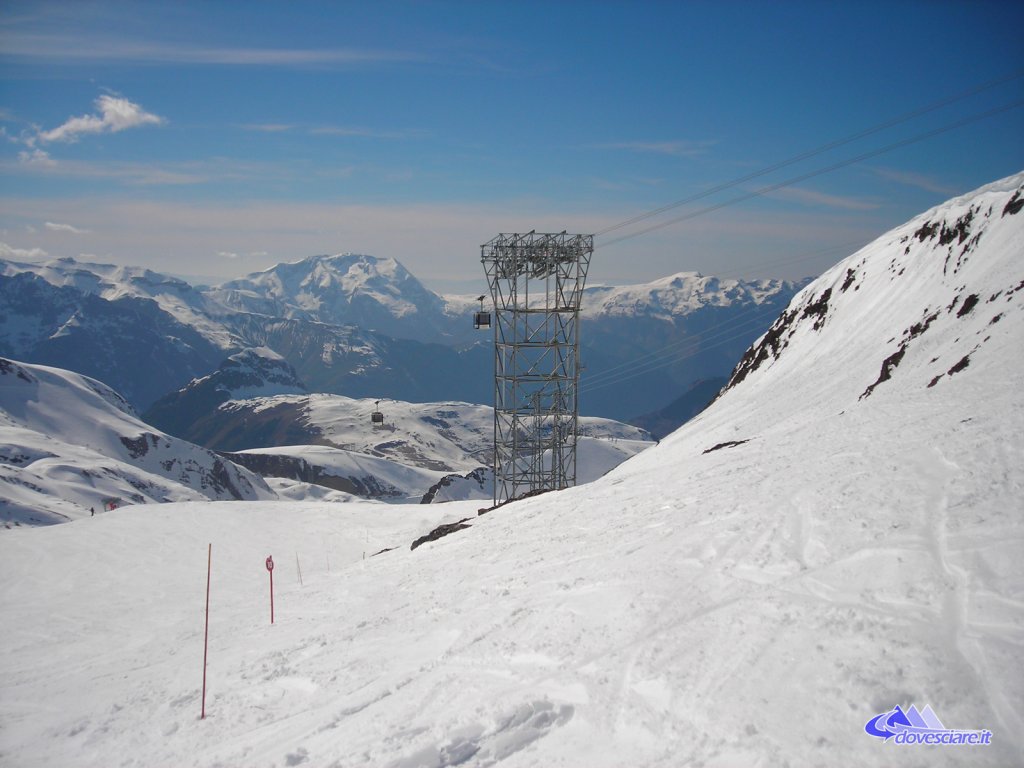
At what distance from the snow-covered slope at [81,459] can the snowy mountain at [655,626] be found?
58537 mm

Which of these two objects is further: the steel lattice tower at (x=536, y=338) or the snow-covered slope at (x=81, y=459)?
the snow-covered slope at (x=81, y=459)

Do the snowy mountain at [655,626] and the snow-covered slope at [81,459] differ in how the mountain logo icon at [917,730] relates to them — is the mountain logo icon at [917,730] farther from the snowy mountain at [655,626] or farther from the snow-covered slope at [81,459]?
the snow-covered slope at [81,459]

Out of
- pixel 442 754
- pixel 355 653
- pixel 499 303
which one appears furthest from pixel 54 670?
pixel 499 303

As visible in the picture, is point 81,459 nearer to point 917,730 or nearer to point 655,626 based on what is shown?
→ point 655,626

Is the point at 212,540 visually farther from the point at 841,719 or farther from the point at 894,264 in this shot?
the point at 894,264

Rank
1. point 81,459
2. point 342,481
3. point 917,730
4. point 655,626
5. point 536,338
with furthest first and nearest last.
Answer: point 342,481, point 81,459, point 536,338, point 655,626, point 917,730

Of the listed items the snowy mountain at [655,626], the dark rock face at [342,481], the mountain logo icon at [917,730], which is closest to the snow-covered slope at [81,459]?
the dark rock face at [342,481]

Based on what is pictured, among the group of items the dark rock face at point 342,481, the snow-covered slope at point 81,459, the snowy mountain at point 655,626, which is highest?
the snowy mountain at point 655,626

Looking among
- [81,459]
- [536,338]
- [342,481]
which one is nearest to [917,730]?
[536,338]

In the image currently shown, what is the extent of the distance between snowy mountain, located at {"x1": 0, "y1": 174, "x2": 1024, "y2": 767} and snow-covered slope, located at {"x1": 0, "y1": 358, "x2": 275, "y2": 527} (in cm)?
5854

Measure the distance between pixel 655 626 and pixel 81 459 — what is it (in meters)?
117

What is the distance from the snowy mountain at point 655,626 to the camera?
9180mm

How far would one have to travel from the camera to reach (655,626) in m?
11.6

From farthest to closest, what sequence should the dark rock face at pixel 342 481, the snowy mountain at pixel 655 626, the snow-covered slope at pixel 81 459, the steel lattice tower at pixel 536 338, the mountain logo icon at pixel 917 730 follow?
the dark rock face at pixel 342 481
the snow-covered slope at pixel 81 459
the steel lattice tower at pixel 536 338
the snowy mountain at pixel 655 626
the mountain logo icon at pixel 917 730
